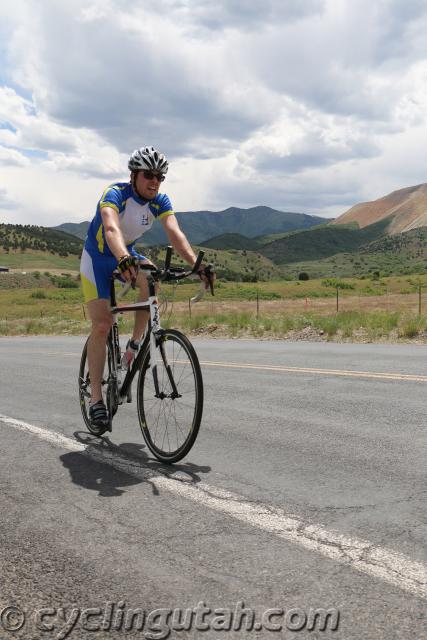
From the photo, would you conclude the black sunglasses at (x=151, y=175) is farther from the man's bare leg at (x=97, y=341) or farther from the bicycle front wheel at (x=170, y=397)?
the bicycle front wheel at (x=170, y=397)

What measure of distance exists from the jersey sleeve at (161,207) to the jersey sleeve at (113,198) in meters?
0.30

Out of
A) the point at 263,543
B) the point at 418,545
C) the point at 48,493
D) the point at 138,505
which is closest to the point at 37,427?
the point at 48,493

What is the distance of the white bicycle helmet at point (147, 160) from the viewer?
14.4ft

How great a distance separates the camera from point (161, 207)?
4730 millimetres

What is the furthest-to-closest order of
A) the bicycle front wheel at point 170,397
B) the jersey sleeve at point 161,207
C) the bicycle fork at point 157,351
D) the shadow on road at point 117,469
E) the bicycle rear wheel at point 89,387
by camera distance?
the bicycle rear wheel at point 89,387 < the jersey sleeve at point 161,207 < the bicycle fork at point 157,351 < the bicycle front wheel at point 170,397 < the shadow on road at point 117,469

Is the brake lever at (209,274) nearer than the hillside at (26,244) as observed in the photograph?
Yes

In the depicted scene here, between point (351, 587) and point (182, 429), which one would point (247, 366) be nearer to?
point (182, 429)

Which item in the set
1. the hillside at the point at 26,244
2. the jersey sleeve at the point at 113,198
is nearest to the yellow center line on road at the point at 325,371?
the jersey sleeve at the point at 113,198

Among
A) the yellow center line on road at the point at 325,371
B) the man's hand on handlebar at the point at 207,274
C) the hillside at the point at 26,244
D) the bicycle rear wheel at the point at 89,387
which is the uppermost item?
the hillside at the point at 26,244

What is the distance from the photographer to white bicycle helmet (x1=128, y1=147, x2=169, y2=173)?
4.38m

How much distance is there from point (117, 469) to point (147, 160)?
7.32 ft

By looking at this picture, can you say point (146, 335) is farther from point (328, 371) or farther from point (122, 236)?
point (328, 371)

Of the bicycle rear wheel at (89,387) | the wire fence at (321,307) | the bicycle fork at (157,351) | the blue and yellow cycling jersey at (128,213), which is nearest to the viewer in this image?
the bicycle fork at (157,351)

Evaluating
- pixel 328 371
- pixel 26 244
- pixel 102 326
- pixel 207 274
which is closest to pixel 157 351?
pixel 207 274
